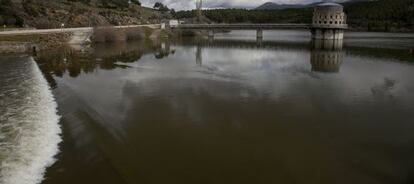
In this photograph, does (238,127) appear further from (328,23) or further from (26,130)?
(328,23)

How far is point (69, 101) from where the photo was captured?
30.1m

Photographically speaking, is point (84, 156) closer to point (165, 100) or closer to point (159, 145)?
point (159, 145)

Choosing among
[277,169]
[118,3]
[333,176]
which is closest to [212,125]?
[277,169]

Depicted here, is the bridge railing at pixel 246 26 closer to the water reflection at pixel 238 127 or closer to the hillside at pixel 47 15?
the hillside at pixel 47 15

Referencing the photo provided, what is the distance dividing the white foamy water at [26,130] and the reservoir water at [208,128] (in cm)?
7

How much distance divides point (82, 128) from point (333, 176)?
14548 millimetres

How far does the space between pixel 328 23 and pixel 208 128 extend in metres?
101

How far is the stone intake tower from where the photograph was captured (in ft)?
368

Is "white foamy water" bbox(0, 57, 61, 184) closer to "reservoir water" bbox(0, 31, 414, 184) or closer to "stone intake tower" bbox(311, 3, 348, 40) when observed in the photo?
"reservoir water" bbox(0, 31, 414, 184)

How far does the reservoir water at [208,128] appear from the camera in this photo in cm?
1712

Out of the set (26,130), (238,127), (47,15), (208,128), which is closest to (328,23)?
(47,15)

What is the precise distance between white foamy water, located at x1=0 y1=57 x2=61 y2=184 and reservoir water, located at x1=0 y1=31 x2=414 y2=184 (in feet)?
0.23

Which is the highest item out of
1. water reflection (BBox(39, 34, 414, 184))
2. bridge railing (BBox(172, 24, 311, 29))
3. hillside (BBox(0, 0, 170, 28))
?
hillside (BBox(0, 0, 170, 28))

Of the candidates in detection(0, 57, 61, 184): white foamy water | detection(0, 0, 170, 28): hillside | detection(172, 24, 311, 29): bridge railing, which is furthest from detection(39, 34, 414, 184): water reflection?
detection(172, 24, 311, 29): bridge railing
